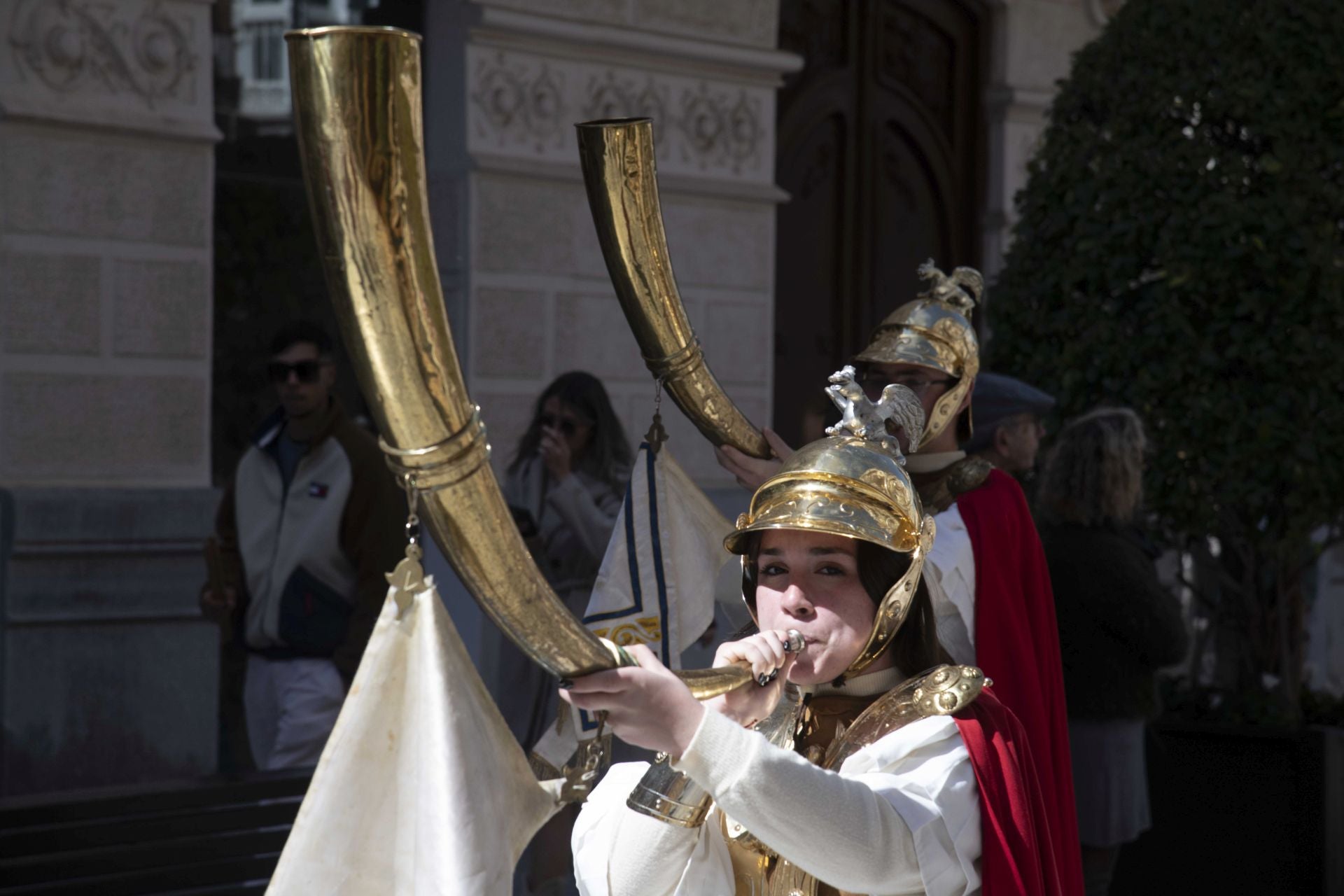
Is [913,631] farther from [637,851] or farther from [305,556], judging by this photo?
[305,556]

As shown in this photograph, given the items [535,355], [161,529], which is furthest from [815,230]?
[161,529]

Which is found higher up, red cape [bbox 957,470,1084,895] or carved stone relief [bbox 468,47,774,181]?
carved stone relief [bbox 468,47,774,181]

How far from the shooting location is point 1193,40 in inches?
260

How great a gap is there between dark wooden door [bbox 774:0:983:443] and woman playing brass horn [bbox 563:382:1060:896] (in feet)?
21.1

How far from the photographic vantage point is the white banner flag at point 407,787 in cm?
191

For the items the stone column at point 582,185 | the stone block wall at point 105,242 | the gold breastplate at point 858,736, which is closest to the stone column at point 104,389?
the stone block wall at point 105,242

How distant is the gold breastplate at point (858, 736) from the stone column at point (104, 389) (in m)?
4.20

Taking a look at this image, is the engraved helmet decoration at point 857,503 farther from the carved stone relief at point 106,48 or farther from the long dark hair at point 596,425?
the carved stone relief at point 106,48

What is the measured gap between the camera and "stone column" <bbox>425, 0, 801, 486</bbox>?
7.51 meters

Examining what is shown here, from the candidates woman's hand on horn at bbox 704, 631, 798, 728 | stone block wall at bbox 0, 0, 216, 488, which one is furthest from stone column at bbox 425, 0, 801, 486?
woman's hand on horn at bbox 704, 631, 798, 728

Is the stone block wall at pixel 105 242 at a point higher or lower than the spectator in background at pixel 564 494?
higher

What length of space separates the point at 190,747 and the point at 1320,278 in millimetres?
4100

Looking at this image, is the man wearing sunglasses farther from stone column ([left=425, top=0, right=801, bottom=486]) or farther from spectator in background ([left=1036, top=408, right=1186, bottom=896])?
spectator in background ([left=1036, top=408, right=1186, bottom=896])

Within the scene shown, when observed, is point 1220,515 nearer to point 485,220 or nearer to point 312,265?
point 485,220
